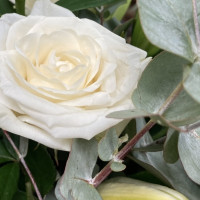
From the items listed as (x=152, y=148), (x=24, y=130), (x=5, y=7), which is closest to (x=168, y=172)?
(x=152, y=148)

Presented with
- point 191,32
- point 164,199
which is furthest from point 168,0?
point 164,199

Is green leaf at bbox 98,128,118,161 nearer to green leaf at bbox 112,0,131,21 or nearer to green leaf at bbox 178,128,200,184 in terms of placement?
green leaf at bbox 178,128,200,184

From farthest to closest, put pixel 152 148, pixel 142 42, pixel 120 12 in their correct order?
pixel 120 12 → pixel 142 42 → pixel 152 148

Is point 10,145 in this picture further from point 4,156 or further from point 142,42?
point 142,42

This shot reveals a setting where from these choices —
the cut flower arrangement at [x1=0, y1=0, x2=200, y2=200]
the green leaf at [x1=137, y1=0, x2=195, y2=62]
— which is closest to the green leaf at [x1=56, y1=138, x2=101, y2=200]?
the cut flower arrangement at [x1=0, y1=0, x2=200, y2=200]

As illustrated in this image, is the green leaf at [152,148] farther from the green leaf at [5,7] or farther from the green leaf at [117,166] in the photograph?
the green leaf at [5,7]

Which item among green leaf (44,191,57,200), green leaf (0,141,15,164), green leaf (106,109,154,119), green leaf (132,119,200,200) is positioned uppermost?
green leaf (106,109,154,119)
